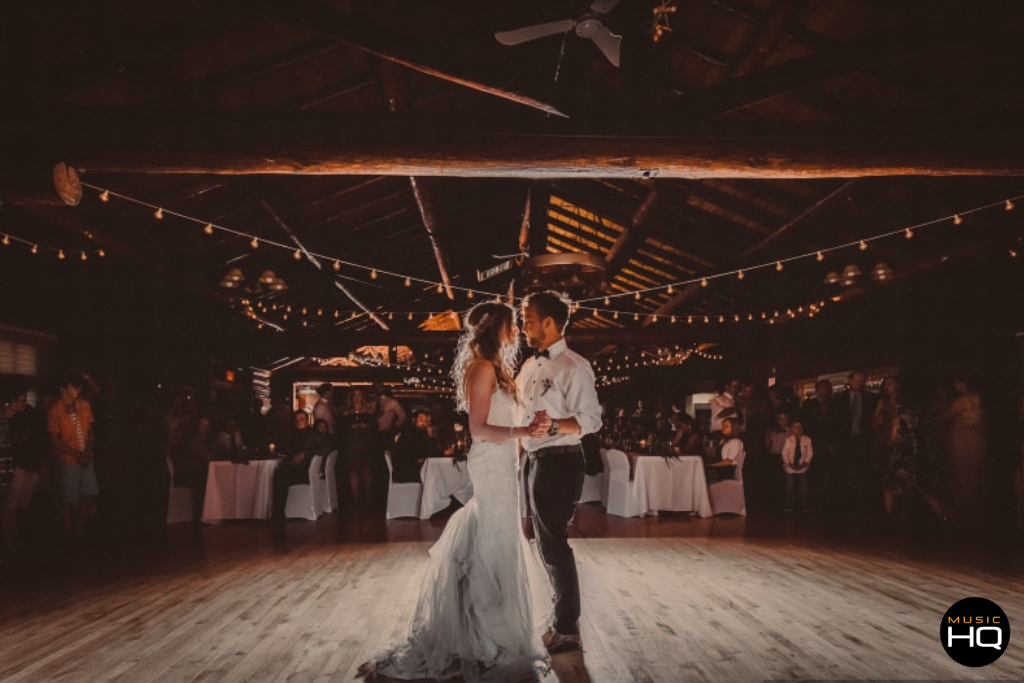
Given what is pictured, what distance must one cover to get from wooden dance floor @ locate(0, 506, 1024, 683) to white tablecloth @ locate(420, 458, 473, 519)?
128 cm

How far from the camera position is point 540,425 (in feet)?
10.4

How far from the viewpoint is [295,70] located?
247 inches

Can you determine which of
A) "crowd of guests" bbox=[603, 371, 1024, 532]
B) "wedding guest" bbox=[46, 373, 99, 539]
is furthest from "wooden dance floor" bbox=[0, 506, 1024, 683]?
"crowd of guests" bbox=[603, 371, 1024, 532]

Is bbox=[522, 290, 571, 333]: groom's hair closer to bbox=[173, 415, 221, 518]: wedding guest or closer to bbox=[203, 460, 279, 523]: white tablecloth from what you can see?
bbox=[203, 460, 279, 523]: white tablecloth

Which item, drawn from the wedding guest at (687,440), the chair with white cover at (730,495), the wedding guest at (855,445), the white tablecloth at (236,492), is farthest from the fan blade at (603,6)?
the wedding guest at (855,445)

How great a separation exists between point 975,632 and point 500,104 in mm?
5933

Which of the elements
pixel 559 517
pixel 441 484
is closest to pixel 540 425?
pixel 559 517

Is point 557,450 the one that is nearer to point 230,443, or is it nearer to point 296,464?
point 296,464

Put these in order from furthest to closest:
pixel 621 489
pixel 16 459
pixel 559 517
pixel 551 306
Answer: pixel 621 489 < pixel 16 459 < pixel 551 306 < pixel 559 517

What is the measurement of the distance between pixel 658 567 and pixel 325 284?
897cm

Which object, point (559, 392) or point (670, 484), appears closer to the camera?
point (559, 392)

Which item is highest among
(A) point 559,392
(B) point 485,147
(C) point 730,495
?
(B) point 485,147

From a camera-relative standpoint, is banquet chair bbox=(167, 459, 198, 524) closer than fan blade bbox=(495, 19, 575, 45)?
No

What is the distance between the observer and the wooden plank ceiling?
4762 millimetres
